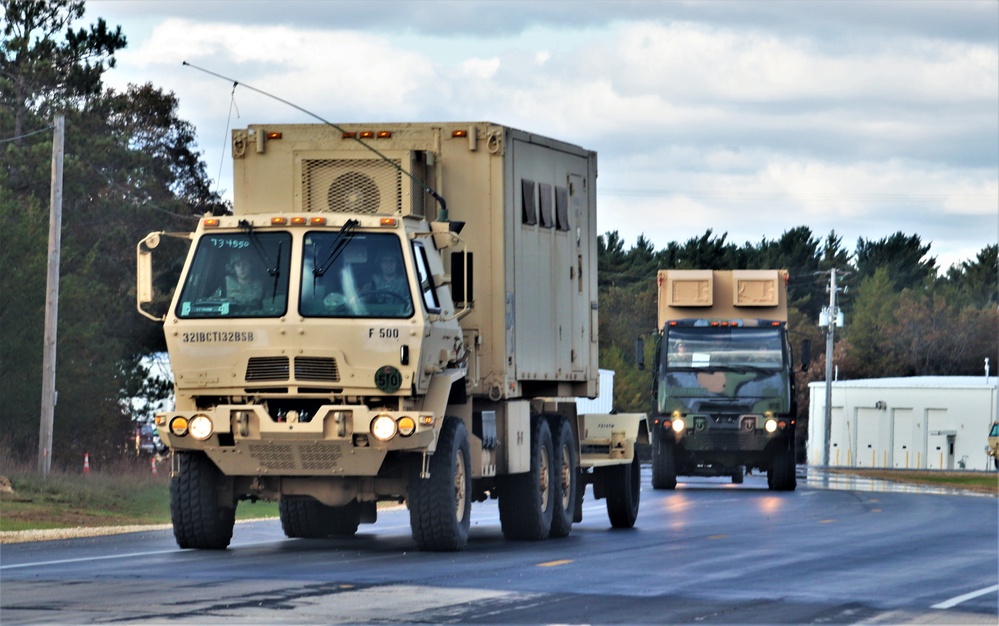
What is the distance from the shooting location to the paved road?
12.4 metres

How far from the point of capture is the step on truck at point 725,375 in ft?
118

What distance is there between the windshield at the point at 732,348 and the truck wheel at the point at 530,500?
1600 cm

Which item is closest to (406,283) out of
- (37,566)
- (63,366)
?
(37,566)

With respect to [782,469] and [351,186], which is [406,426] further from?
[782,469]

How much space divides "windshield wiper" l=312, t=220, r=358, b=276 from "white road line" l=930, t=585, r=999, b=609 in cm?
634

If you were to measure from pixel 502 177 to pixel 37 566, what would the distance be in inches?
242

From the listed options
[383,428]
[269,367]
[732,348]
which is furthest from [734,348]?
[269,367]

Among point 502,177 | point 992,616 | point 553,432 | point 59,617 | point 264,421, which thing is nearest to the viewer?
point 59,617

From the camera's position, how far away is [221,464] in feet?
56.1

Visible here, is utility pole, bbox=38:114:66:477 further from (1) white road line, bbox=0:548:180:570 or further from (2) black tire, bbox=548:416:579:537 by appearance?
(1) white road line, bbox=0:548:180:570

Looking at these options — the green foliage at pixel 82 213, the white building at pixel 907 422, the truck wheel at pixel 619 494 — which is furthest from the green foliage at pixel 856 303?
the truck wheel at pixel 619 494

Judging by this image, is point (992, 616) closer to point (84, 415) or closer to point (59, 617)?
point (59, 617)

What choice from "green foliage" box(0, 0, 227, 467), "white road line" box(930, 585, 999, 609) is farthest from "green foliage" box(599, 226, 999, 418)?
"white road line" box(930, 585, 999, 609)

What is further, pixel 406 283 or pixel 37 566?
pixel 406 283
